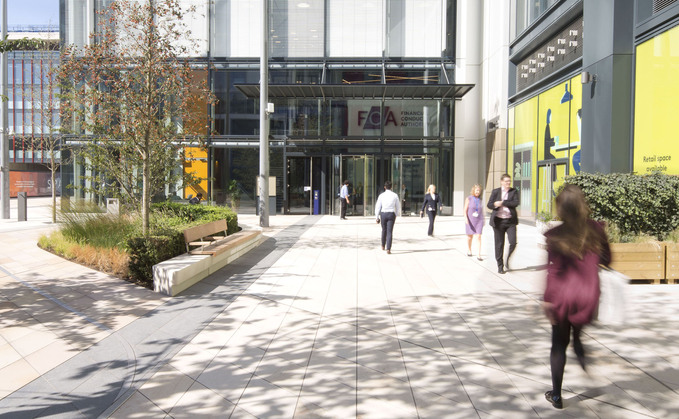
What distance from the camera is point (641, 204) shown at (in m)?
9.09

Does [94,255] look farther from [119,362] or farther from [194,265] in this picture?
[119,362]

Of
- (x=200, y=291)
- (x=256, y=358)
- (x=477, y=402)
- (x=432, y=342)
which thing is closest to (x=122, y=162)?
(x=200, y=291)

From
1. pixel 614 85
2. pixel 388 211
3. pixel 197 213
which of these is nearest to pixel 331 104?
pixel 197 213

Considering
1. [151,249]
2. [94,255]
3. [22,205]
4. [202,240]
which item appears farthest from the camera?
[22,205]

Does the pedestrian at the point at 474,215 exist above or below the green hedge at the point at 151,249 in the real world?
above

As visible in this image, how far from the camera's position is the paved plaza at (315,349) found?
379cm

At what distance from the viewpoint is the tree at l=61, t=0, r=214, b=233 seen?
890 centimetres

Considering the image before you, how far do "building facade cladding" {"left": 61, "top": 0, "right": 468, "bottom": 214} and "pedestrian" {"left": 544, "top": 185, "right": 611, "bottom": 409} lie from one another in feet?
68.9

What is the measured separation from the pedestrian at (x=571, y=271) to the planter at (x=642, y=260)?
5118 mm

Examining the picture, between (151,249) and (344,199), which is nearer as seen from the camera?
(151,249)

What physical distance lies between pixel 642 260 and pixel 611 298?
5.40 meters

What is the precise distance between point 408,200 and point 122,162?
16.6 m

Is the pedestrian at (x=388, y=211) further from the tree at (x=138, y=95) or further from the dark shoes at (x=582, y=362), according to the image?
the dark shoes at (x=582, y=362)

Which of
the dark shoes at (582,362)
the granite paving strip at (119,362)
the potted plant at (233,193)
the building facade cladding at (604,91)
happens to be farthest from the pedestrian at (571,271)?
the potted plant at (233,193)
